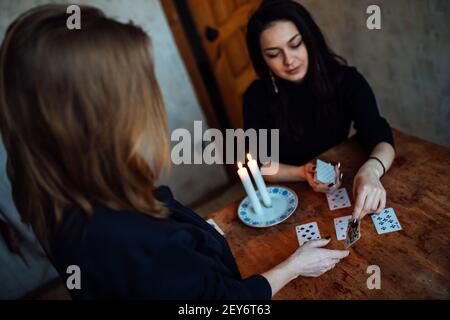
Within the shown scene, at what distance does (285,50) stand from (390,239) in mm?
989

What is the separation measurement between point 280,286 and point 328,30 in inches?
96.7

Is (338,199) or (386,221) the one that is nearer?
(386,221)

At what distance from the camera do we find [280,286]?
1.08m

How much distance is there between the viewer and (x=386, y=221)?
1.26 m

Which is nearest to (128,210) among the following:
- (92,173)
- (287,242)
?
(92,173)

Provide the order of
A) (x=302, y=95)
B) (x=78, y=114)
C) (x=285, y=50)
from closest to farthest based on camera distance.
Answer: (x=78, y=114) < (x=285, y=50) < (x=302, y=95)

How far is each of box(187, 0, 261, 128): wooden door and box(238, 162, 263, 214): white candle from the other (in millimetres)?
2070

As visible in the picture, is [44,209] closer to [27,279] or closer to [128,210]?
[128,210]

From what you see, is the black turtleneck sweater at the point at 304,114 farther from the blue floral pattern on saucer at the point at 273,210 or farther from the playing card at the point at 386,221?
the playing card at the point at 386,221

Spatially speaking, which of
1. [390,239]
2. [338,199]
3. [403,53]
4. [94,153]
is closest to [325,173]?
[338,199]

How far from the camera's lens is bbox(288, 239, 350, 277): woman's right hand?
3.67 feet

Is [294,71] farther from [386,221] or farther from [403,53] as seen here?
[403,53]

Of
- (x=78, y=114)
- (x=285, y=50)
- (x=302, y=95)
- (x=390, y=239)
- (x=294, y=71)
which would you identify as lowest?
(x=390, y=239)

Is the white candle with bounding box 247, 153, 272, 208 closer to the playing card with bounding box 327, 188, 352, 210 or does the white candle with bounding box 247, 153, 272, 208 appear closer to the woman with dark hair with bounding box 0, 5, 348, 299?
the playing card with bounding box 327, 188, 352, 210
